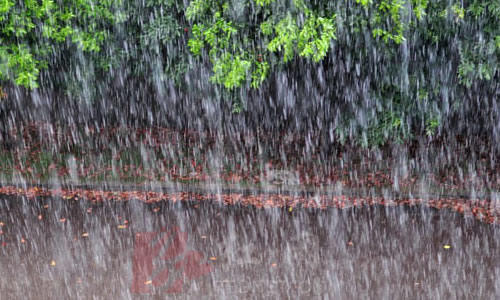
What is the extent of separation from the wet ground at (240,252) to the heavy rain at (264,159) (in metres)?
0.03

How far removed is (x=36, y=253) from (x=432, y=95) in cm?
718

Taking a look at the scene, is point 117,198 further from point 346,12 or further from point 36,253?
point 346,12

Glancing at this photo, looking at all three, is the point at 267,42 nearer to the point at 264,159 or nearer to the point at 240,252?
the point at 240,252

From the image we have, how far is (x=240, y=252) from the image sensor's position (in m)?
6.38

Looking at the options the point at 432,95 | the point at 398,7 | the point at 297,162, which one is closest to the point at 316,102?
the point at 297,162

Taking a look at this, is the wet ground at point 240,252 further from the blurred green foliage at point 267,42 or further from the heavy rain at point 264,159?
the blurred green foliage at point 267,42

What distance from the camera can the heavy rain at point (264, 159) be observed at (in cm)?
588

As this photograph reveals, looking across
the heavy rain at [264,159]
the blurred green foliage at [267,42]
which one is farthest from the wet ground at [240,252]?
the blurred green foliage at [267,42]

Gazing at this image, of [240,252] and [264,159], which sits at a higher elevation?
[264,159]

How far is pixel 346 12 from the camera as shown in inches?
265

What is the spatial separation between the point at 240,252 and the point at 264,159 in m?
4.12

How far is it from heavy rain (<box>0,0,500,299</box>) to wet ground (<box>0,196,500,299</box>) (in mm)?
30

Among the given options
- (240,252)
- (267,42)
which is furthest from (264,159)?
(240,252)

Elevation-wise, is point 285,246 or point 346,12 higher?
point 346,12
